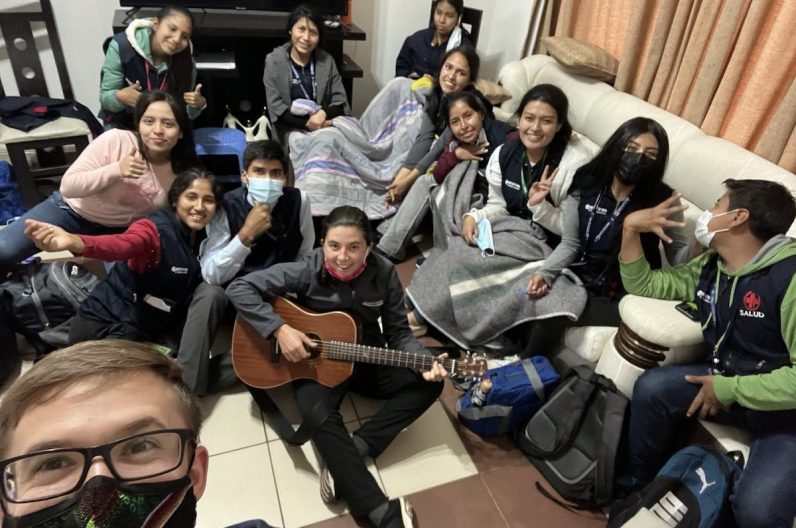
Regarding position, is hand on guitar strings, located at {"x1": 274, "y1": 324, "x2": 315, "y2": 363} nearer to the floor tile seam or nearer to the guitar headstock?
the guitar headstock

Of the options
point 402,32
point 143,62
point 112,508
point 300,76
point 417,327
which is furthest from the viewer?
point 402,32

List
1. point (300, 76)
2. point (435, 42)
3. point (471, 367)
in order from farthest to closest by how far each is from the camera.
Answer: point (435, 42) < point (300, 76) < point (471, 367)

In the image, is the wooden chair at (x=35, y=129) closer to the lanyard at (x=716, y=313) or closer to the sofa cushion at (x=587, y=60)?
the sofa cushion at (x=587, y=60)

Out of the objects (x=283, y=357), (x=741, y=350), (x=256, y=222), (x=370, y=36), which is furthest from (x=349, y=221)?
(x=370, y=36)

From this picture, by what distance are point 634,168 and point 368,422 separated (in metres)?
1.31

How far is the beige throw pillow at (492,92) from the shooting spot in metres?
2.86

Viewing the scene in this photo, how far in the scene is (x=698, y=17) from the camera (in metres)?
2.10

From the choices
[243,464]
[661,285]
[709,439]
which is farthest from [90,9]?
[709,439]

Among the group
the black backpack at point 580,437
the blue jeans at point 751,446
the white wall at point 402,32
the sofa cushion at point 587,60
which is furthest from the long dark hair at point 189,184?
the white wall at point 402,32

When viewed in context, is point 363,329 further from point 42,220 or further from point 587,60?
point 587,60

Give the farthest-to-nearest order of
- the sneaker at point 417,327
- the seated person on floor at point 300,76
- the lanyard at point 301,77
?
the lanyard at point 301,77 → the seated person on floor at point 300,76 → the sneaker at point 417,327

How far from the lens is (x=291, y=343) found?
1.60 m

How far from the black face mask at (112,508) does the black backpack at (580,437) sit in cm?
137

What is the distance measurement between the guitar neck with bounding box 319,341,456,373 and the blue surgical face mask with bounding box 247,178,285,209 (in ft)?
2.04
